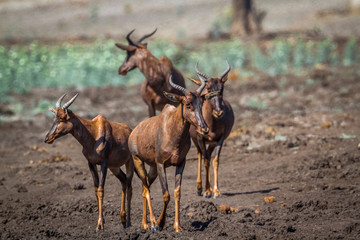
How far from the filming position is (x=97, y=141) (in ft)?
28.5

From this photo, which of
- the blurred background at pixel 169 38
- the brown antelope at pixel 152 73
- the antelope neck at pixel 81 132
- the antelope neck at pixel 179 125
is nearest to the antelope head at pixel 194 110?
the antelope neck at pixel 179 125

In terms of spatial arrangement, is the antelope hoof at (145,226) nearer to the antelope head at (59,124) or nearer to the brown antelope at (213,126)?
the antelope head at (59,124)

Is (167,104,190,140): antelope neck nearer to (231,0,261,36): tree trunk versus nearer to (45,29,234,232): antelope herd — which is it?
(45,29,234,232): antelope herd

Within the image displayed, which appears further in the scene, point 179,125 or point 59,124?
point 59,124

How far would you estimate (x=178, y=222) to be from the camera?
826cm

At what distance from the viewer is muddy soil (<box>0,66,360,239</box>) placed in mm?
8680

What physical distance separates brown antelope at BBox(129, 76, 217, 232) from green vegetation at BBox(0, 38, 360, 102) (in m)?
13.6

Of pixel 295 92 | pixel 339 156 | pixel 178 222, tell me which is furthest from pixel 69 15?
pixel 178 222

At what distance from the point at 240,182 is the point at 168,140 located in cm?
379

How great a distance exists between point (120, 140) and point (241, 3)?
27.3m

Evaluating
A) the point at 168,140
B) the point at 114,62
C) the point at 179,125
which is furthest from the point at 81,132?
the point at 114,62

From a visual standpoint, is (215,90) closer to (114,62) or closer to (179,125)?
(179,125)

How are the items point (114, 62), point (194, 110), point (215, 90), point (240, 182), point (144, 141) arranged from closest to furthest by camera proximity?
point (194, 110) < point (144, 141) < point (215, 90) < point (240, 182) < point (114, 62)

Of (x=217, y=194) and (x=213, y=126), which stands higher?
(x=213, y=126)
